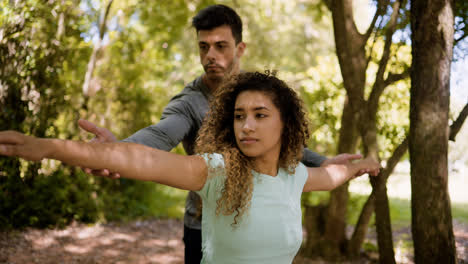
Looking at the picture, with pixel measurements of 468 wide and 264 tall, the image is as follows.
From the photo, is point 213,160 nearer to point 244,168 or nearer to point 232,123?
point 244,168

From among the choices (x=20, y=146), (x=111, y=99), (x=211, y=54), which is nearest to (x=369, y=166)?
(x=211, y=54)

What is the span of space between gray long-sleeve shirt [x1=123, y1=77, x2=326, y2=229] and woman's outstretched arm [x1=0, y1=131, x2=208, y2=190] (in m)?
0.53

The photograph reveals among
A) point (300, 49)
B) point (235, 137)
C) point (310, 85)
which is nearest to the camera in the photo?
point (235, 137)

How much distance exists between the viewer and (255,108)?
1991 mm

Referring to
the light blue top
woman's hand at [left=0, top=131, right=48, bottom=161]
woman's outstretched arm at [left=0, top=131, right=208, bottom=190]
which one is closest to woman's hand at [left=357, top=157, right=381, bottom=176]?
the light blue top

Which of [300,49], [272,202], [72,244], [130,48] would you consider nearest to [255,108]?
[272,202]

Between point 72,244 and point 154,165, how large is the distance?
5.00m

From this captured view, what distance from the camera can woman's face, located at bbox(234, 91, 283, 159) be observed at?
1.95 m

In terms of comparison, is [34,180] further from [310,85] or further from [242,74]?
[242,74]

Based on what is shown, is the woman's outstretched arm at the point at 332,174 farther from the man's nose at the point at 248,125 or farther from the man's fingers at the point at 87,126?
the man's fingers at the point at 87,126

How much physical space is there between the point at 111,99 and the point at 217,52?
581 centimetres

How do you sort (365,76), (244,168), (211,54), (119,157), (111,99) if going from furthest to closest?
(111,99), (365,76), (211,54), (244,168), (119,157)

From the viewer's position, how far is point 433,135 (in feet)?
8.57

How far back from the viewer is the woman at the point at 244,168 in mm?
1607
